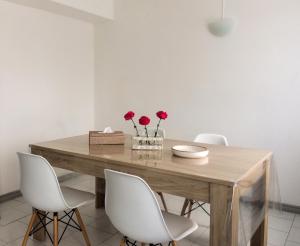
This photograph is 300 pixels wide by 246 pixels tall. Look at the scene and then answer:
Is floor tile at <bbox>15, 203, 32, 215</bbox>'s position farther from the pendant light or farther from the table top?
the pendant light

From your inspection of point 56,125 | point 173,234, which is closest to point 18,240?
point 173,234

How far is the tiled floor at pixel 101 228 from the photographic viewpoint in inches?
97.6

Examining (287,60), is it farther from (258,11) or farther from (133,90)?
(133,90)

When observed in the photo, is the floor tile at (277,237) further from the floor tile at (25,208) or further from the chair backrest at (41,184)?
the floor tile at (25,208)

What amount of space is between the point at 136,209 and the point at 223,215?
44cm

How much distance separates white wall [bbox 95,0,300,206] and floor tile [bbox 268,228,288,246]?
570mm

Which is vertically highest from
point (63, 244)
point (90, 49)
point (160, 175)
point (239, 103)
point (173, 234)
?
point (90, 49)

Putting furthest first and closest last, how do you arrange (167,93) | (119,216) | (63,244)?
(167,93) → (63,244) → (119,216)

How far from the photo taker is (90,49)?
4359 millimetres

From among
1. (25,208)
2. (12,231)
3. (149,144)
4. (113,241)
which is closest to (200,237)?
(113,241)

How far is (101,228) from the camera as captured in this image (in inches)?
107

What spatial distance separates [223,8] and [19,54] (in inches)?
90.1

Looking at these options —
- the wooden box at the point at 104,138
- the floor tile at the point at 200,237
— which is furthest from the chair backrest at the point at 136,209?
the floor tile at the point at 200,237

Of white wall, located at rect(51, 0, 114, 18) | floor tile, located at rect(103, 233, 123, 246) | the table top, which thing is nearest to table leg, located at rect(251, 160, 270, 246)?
the table top
